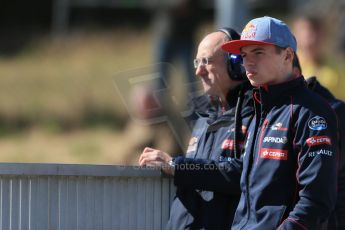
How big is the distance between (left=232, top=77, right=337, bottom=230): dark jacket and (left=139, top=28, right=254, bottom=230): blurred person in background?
35 centimetres

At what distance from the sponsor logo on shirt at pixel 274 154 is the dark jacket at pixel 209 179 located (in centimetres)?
48

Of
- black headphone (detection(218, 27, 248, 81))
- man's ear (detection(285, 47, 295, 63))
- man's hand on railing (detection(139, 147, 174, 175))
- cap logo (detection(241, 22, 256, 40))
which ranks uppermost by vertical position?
cap logo (detection(241, 22, 256, 40))

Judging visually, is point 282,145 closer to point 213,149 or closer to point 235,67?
point 213,149

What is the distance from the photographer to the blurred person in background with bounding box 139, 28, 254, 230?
4.42 m

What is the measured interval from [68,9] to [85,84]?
9.94m

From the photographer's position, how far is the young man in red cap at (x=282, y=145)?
3770 mm

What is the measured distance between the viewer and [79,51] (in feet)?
73.4

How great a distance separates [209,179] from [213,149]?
0.22 meters

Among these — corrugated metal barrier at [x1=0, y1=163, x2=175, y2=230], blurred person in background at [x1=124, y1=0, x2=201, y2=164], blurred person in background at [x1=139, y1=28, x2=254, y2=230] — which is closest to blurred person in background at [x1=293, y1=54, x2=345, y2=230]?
blurred person in background at [x1=139, y1=28, x2=254, y2=230]

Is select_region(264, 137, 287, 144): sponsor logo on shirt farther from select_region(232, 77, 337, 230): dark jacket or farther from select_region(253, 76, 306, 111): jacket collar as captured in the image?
select_region(253, 76, 306, 111): jacket collar

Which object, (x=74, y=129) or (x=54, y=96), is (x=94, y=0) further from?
(x=74, y=129)

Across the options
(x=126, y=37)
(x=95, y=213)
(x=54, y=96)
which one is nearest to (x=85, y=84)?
(x=54, y=96)

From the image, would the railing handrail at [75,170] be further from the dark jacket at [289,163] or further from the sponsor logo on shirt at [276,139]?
the sponsor logo on shirt at [276,139]

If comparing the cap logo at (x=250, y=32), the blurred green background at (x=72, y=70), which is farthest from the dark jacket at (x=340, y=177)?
the blurred green background at (x=72, y=70)
